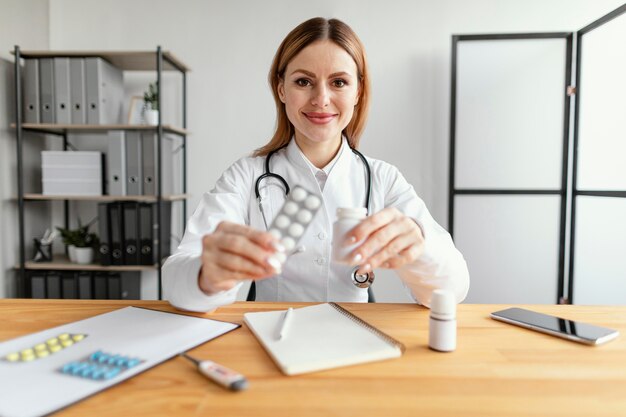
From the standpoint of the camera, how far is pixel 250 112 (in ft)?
9.04

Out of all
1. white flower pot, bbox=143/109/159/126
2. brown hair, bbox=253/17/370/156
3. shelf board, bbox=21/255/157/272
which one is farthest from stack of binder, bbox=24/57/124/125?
brown hair, bbox=253/17/370/156

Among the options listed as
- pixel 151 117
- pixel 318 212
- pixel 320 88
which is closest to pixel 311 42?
pixel 320 88

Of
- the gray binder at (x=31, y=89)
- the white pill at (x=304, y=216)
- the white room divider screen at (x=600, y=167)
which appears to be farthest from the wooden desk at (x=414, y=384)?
the gray binder at (x=31, y=89)

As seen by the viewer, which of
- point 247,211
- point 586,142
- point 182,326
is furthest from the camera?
point 586,142

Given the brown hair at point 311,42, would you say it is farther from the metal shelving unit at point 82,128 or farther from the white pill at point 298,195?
the metal shelving unit at point 82,128

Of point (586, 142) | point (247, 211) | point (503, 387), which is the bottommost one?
point (503, 387)

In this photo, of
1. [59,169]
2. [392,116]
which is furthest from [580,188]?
[59,169]

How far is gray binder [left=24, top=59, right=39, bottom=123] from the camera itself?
2.36 meters

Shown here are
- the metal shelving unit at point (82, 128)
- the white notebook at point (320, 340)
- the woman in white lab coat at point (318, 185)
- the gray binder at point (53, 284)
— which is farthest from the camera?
the gray binder at point (53, 284)

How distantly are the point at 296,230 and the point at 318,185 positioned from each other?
594 millimetres

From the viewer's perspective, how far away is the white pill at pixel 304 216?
0.71m

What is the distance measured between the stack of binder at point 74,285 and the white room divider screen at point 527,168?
1957 mm

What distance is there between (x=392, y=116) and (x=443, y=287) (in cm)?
188

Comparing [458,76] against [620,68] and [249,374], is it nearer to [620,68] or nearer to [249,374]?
[620,68]
